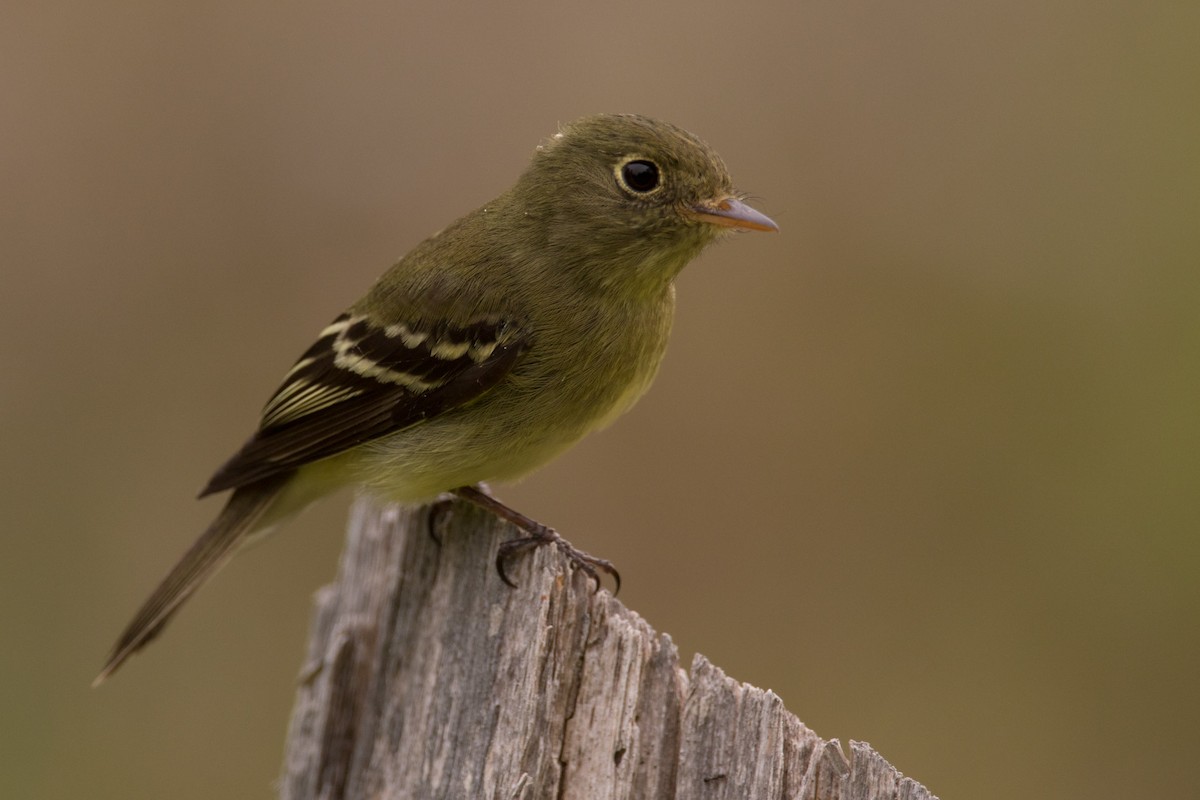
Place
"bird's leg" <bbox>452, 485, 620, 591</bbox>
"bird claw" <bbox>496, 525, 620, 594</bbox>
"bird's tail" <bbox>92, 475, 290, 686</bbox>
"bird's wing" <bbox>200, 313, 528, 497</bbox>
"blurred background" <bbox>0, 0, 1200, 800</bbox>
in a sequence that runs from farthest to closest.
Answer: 1. "blurred background" <bbox>0, 0, 1200, 800</bbox>
2. "bird's tail" <bbox>92, 475, 290, 686</bbox>
3. "bird's wing" <bbox>200, 313, 528, 497</bbox>
4. "bird's leg" <bbox>452, 485, 620, 591</bbox>
5. "bird claw" <bbox>496, 525, 620, 594</bbox>

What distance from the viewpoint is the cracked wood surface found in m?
3.65

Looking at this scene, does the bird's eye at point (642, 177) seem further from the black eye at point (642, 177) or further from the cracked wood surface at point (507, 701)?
the cracked wood surface at point (507, 701)

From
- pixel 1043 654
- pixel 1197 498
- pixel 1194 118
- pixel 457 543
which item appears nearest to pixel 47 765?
pixel 457 543

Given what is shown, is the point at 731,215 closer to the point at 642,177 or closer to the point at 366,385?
the point at 642,177

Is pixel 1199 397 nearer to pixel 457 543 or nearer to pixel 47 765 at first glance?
pixel 457 543

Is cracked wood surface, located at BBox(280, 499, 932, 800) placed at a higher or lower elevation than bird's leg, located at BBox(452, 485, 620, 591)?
lower

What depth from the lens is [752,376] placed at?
25.8ft

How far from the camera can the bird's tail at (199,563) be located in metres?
5.82

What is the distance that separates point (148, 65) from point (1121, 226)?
19.4 ft

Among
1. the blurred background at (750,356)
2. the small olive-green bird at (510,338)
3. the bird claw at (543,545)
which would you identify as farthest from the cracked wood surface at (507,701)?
the blurred background at (750,356)

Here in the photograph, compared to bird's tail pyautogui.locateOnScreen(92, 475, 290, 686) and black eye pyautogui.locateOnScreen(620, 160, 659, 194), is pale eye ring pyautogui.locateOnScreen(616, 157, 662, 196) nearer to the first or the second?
black eye pyautogui.locateOnScreen(620, 160, 659, 194)

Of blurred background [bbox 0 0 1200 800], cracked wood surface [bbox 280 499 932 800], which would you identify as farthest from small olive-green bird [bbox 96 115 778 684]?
blurred background [bbox 0 0 1200 800]

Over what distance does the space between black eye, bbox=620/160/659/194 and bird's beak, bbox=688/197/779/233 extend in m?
0.19

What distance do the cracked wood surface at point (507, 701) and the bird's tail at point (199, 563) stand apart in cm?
50
